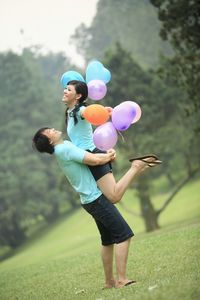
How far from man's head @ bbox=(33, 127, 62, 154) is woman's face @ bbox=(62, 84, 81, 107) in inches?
15.8

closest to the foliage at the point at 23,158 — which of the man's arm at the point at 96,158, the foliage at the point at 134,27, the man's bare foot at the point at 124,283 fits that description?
the foliage at the point at 134,27

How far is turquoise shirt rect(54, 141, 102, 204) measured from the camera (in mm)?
5414

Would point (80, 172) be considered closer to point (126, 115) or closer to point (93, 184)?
point (93, 184)

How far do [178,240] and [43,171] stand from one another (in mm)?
31093

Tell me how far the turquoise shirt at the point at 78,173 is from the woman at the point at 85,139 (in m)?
0.07

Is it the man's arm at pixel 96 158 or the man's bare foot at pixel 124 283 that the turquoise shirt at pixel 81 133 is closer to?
the man's arm at pixel 96 158

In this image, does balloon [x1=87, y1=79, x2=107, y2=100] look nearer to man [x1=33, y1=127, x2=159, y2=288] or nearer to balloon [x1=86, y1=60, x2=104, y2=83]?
balloon [x1=86, y1=60, x2=104, y2=83]

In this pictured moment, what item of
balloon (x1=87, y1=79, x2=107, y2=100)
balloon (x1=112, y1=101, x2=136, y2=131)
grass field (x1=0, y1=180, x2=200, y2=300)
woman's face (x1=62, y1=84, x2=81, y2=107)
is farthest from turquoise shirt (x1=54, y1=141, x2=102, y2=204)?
grass field (x1=0, y1=180, x2=200, y2=300)

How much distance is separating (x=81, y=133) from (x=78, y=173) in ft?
1.52

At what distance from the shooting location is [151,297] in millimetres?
4152

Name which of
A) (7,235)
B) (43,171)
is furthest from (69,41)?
(7,235)

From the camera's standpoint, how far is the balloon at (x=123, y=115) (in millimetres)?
5684

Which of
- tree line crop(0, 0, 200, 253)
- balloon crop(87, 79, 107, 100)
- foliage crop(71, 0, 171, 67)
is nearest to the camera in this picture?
balloon crop(87, 79, 107, 100)

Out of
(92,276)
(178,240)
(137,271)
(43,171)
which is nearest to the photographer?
(137,271)
